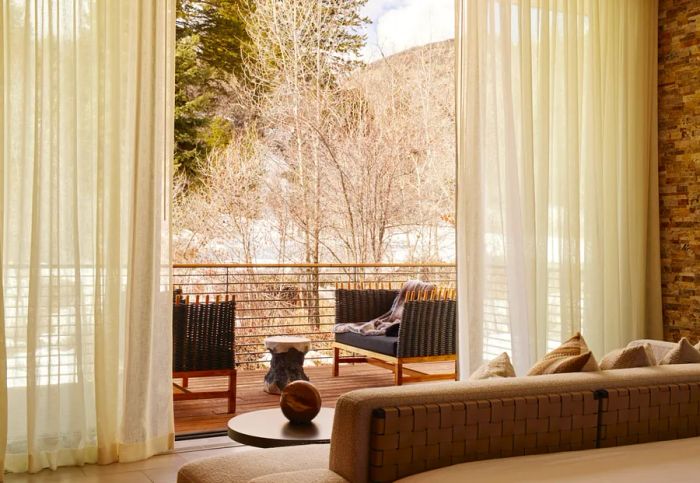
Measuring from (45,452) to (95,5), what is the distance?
88.9 inches

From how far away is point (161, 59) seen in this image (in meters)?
4.39

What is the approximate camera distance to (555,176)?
570cm

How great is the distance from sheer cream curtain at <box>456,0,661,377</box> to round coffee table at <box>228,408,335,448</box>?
6.52 ft

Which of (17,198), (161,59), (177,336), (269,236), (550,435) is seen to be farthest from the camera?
(269,236)

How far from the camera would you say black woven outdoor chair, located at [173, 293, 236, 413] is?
5387mm

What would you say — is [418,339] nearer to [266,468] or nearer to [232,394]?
[232,394]

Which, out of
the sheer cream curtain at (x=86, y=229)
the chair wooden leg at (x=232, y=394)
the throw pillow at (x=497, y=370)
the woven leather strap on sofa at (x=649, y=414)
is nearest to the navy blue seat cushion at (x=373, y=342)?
the chair wooden leg at (x=232, y=394)

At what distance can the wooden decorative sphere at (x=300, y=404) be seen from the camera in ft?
11.6

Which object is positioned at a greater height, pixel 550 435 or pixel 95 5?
pixel 95 5

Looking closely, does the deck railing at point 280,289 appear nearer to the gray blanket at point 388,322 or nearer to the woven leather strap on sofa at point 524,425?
the gray blanket at point 388,322

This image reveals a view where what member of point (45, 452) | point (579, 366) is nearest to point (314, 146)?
point (45, 452)

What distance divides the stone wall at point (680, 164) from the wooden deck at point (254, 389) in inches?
91.7

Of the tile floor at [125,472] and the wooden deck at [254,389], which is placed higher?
the tile floor at [125,472]

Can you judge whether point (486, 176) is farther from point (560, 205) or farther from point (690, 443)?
point (690, 443)
